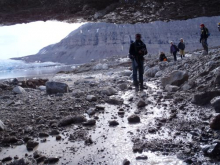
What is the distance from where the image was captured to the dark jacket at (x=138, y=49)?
262 inches

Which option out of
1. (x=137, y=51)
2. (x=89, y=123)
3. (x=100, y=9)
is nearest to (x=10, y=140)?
(x=89, y=123)

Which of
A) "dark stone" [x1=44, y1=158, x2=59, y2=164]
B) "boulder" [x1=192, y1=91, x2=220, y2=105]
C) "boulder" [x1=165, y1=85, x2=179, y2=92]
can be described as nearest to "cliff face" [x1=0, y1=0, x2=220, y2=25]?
"boulder" [x1=165, y1=85, x2=179, y2=92]

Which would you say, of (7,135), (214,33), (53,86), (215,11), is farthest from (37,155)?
(214,33)

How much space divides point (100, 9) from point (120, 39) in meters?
122

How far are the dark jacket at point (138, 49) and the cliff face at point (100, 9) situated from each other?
2.62 feet

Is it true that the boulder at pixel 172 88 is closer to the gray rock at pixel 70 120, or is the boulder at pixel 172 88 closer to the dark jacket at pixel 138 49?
the dark jacket at pixel 138 49

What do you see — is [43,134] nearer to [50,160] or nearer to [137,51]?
[50,160]

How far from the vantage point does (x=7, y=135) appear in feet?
11.1

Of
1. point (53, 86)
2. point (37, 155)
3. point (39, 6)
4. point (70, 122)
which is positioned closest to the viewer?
point (37, 155)

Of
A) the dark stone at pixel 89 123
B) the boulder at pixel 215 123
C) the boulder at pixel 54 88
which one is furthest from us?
the boulder at pixel 54 88

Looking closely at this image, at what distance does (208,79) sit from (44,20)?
4382mm

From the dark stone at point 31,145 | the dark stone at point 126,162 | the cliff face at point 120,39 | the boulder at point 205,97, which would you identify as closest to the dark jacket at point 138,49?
the boulder at point 205,97

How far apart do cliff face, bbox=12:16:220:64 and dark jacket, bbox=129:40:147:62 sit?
328 feet

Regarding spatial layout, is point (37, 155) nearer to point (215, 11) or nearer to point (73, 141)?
point (73, 141)
